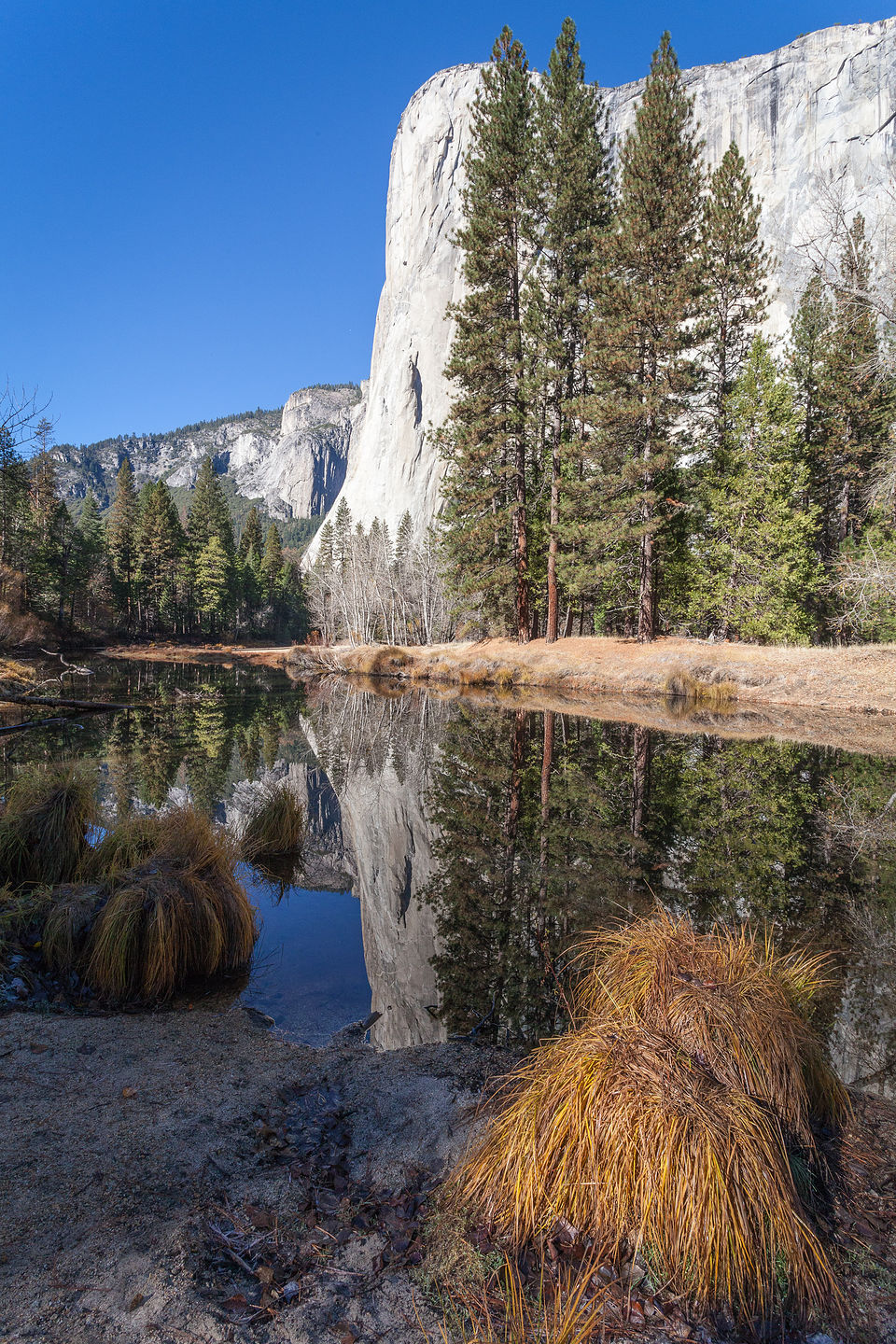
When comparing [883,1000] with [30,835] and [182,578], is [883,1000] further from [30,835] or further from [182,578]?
[182,578]

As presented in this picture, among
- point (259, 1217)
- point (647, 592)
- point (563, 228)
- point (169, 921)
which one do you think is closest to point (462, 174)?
point (563, 228)

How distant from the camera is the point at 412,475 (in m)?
92.2

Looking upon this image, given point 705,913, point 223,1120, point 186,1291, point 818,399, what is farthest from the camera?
point 818,399

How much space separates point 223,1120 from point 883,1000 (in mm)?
3887

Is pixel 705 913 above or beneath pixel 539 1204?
A: beneath

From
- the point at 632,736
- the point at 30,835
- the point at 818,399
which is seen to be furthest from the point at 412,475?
the point at 30,835

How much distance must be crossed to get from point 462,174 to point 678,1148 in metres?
116

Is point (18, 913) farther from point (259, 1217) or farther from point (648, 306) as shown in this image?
point (648, 306)

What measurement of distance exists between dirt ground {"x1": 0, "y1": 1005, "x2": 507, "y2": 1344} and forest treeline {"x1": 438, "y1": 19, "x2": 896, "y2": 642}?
67.6ft

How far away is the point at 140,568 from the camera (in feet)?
191

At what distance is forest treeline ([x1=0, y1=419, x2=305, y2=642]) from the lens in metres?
42.8

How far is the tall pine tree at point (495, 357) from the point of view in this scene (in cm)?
2398

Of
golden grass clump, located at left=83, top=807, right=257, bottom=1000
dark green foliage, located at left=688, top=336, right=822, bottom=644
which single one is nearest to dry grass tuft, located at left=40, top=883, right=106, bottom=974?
golden grass clump, located at left=83, top=807, right=257, bottom=1000

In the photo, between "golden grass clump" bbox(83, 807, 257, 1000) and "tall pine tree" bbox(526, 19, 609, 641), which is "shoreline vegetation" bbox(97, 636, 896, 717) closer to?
"tall pine tree" bbox(526, 19, 609, 641)
